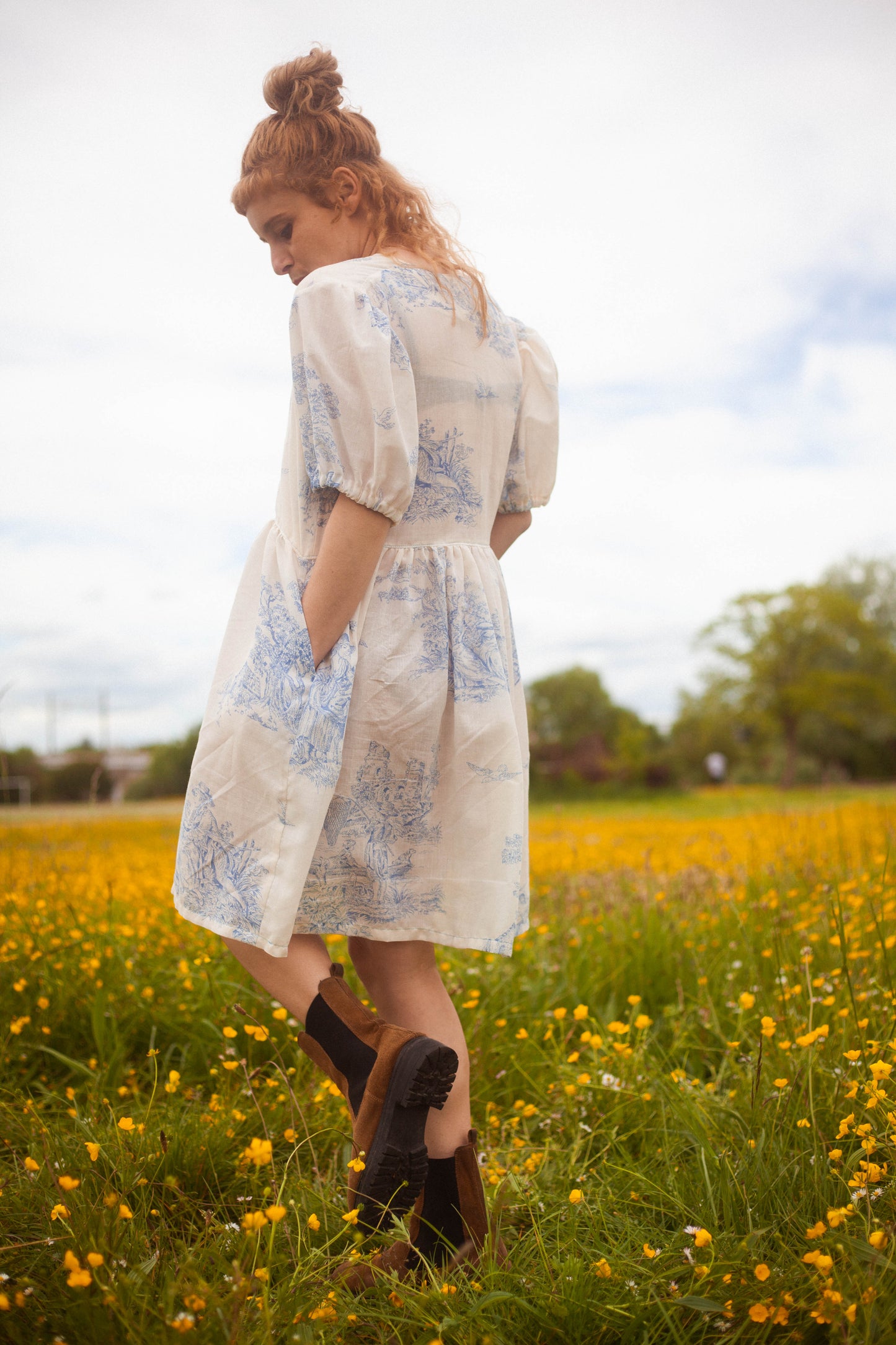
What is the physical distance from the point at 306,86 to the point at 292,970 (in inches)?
60.4

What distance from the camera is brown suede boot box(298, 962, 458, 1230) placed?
1.27 metres

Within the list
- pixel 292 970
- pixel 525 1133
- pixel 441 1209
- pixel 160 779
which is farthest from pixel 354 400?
pixel 160 779

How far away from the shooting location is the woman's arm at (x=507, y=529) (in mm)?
1818

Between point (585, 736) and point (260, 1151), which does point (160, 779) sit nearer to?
point (260, 1151)

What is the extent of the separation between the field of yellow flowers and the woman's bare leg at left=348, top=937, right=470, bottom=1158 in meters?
0.20

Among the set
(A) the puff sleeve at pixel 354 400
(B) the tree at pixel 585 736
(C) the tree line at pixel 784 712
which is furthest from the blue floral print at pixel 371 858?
(B) the tree at pixel 585 736

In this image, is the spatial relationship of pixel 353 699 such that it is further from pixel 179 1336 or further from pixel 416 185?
pixel 416 185

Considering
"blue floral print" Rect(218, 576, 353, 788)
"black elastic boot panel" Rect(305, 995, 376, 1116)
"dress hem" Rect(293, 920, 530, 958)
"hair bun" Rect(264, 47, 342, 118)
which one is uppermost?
"hair bun" Rect(264, 47, 342, 118)

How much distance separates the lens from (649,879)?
406cm

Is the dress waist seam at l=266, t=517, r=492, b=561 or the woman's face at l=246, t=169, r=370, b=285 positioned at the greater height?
the woman's face at l=246, t=169, r=370, b=285

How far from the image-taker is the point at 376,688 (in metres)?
1.46

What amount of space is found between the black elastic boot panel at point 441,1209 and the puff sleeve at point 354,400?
106 centimetres

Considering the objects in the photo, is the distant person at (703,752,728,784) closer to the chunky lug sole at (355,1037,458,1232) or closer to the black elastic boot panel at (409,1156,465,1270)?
the black elastic boot panel at (409,1156,465,1270)

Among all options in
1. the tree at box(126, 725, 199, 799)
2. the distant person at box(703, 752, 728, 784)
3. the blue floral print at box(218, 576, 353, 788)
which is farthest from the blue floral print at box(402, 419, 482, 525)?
the distant person at box(703, 752, 728, 784)
